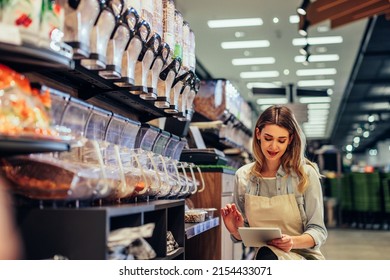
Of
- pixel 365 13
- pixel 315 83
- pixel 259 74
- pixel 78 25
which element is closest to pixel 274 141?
pixel 78 25

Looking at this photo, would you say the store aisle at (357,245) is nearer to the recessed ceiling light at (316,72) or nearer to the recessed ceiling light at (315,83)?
the recessed ceiling light at (316,72)

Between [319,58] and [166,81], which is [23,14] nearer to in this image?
[166,81]

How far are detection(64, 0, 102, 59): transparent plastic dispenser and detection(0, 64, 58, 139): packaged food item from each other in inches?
10.2

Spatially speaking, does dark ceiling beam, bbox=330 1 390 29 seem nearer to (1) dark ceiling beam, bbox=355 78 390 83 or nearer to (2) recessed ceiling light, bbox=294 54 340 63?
(2) recessed ceiling light, bbox=294 54 340 63

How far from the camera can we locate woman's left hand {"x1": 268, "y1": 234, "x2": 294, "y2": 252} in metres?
2.19

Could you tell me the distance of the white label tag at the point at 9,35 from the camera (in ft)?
4.69

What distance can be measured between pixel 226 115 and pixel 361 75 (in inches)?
325

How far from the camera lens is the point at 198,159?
4.08m

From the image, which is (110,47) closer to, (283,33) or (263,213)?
(263,213)

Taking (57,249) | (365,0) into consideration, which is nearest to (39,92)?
(57,249)

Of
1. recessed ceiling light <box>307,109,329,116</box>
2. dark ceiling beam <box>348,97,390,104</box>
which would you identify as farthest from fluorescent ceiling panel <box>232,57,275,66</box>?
recessed ceiling light <box>307,109,329,116</box>

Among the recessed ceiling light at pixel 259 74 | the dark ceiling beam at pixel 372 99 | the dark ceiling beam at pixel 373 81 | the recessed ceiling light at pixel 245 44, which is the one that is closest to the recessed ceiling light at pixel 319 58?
the recessed ceiling light at pixel 259 74

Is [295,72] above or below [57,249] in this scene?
above

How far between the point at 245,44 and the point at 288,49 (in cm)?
98
